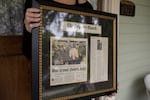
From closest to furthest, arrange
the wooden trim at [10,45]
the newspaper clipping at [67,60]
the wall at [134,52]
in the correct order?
the newspaper clipping at [67,60], the wooden trim at [10,45], the wall at [134,52]

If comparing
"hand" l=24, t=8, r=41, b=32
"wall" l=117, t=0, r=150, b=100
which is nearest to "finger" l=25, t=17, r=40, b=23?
"hand" l=24, t=8, r=41, b=32

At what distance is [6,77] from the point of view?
144 centimetres

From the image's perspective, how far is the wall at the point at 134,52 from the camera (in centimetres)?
308

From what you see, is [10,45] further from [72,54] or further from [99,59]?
[99,59]

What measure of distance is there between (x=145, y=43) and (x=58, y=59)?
260 cm

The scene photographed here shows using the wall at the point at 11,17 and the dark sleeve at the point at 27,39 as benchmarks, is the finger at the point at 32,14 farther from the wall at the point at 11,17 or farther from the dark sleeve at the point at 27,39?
the wall at the point at 11,17

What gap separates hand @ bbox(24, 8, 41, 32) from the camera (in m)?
1.15

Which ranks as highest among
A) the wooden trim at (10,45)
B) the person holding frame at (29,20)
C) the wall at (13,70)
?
the person holding frame at (29,20)

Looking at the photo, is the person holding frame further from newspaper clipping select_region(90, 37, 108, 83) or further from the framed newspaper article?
newspaper clipping select_region(90, 37, 108, 83)

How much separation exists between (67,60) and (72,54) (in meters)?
0.05

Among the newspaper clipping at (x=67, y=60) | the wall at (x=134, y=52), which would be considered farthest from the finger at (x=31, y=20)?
the wall at (x=134, y=52)

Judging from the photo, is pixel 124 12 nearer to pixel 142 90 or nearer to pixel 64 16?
pixel 142 90

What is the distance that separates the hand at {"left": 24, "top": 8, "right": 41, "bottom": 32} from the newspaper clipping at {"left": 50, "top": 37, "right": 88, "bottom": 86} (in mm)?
126

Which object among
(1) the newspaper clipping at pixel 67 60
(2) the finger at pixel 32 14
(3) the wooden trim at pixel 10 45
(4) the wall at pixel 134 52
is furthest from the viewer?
(4) the wall at pixel 134 52
